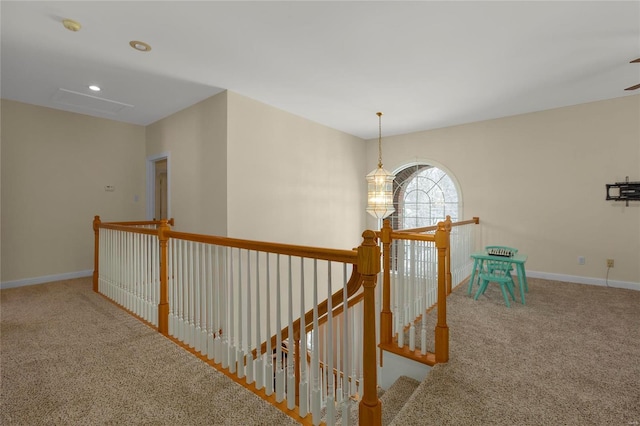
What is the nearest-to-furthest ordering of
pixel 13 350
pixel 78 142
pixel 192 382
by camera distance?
pixel 192 382, pixel 13 350, pixel 78 142

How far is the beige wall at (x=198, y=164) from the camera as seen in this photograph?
12.9 feet

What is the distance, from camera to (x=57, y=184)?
177 inches

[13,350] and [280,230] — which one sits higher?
[280,230]

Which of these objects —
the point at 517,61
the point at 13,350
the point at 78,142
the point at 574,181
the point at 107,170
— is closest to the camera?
the point at 13,350

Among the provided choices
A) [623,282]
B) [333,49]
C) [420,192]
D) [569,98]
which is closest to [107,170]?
[333,49]

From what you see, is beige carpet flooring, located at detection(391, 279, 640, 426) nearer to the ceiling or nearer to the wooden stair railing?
the wooden stair railing

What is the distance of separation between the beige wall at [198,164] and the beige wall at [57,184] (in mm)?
921

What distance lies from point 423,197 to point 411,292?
387 centimetres

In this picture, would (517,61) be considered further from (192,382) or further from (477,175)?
(192,382)

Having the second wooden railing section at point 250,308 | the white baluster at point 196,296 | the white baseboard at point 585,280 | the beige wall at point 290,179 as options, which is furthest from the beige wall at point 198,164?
the white baseboard at point 585,280

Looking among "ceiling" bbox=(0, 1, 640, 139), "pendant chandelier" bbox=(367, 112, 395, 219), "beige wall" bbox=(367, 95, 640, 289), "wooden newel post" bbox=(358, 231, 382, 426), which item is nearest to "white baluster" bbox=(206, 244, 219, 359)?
"wooden newel post" bbox=(358, 231, 382, 426)

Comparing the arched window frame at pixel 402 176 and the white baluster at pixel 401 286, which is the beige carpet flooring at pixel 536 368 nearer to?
the white baluster at pixel 401 286

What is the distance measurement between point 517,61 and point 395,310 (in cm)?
293

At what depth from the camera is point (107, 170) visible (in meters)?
5.00
